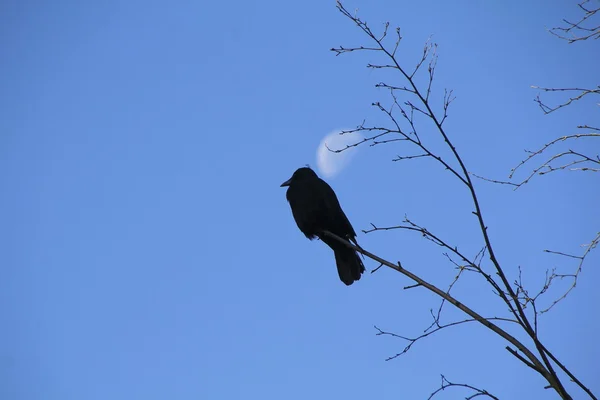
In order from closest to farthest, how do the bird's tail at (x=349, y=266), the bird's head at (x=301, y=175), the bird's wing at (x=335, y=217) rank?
the bird's tail at (x=349, y=266) < the bird's wing at (x=335, y=217) < the bird's head at (x=301, y=175)

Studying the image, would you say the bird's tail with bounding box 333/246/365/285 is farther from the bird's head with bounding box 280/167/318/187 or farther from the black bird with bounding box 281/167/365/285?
the bird's head with bounding box 280/167/318/187

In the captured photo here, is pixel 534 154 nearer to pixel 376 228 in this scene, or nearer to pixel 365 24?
pixel 376 228

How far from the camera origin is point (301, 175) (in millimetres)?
6480

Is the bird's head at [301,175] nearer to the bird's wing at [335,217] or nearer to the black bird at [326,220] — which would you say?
the black bird at [326,220]

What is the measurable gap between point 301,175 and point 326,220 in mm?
1022

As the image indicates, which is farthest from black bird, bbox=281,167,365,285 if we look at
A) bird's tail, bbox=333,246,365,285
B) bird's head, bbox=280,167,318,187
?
bird's head, bbox=280,167,318,187

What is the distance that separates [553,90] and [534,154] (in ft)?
0.97

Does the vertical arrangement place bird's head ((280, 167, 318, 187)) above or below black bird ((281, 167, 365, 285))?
above

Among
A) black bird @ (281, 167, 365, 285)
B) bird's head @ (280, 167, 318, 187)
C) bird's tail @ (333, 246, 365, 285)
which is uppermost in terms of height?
bird's head @ (280, 167, 318, 187)

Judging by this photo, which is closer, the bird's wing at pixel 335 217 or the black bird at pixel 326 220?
the black bird at pixel 326 220

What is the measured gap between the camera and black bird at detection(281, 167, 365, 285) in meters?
5.29

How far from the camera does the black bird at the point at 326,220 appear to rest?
17.4 ft

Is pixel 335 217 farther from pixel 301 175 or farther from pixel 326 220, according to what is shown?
pixel 301 175

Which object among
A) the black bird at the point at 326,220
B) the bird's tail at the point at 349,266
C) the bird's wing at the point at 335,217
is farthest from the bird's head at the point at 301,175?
the bird's tail at the point at 349,266
